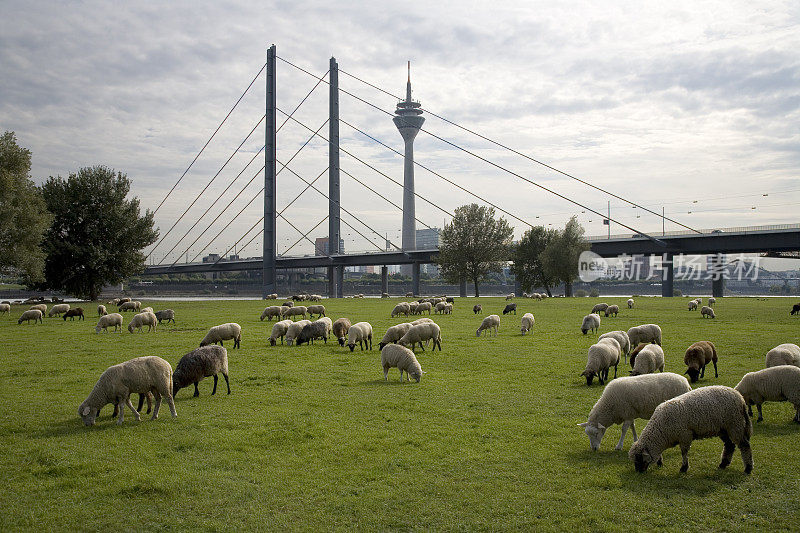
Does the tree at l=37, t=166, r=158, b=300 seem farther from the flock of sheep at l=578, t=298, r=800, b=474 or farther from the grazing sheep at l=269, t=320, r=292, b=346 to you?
the flock of sheep at l=578, t=298, r=800, b=474

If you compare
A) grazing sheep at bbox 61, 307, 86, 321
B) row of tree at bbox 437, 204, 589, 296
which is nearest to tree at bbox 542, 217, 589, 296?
row of tree at bbox 437, 204, 589, 296

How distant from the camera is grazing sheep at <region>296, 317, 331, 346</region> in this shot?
23.5 metres

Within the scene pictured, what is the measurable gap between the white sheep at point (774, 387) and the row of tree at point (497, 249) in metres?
63.3

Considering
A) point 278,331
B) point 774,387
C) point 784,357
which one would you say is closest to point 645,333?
point 784,357

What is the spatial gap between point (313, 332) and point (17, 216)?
104 feet

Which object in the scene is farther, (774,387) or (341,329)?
(341,329)

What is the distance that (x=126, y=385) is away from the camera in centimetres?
1117

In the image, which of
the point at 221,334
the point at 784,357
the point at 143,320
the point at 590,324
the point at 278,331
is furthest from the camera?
the point at 143,320

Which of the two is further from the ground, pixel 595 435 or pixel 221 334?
pixel 221 334

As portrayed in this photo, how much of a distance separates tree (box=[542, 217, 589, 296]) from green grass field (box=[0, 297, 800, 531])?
188 feet

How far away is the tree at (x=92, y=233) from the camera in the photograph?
56.8 meters

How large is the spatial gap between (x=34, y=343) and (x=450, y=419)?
20.3m

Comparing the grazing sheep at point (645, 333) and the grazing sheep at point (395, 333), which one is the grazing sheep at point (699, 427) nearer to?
the grazing sheep at point (645, 333)

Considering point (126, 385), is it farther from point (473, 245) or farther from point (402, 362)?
point (473, 245)
